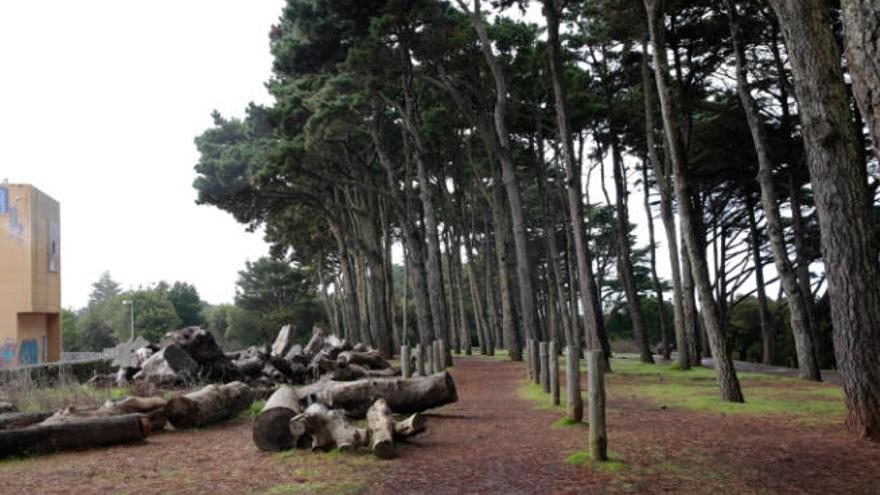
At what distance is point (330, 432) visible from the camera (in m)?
7.61

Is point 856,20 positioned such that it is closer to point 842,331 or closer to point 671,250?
point 842,331

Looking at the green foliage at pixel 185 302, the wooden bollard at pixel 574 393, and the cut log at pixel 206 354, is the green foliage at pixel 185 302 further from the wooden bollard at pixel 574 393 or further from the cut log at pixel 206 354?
the wooden bollard at pixel 574 393

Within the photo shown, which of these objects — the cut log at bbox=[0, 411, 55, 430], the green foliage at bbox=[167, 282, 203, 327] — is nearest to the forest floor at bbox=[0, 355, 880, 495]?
the cut log at bbox=[0, 411, 55, 430]

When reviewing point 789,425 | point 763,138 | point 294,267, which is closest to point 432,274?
point 763,138

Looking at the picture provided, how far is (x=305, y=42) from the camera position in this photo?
2200 cm

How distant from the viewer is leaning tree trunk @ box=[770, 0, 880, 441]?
24.9ft

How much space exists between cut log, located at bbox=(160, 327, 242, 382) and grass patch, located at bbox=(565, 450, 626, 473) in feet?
34.8

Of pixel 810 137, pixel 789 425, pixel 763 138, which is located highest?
pixel 763 138

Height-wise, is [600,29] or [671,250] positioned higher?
[600,29]

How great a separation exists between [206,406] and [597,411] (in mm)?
6447

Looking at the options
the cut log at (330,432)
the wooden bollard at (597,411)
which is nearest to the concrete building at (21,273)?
the cut log at (330,432)

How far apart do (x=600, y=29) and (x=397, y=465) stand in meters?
16.2

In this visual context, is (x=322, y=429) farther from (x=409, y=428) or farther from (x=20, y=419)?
(x=20, y=419)

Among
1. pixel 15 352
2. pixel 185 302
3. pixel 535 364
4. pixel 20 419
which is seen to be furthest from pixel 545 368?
pixel 185 302
